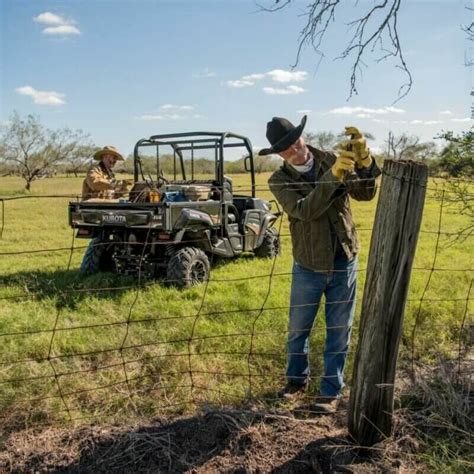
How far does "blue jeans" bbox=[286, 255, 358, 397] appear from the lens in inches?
117

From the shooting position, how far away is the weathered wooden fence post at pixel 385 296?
7.67 feet

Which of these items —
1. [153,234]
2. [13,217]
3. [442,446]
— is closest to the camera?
[442,446]

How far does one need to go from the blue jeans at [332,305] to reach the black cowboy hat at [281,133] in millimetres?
692

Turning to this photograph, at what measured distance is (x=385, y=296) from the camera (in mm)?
2406

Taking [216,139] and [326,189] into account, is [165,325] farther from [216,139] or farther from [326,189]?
[216,139]

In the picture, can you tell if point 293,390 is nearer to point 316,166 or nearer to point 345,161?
point 316,166

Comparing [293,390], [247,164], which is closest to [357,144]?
[293,390]

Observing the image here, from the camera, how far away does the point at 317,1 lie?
3924mm

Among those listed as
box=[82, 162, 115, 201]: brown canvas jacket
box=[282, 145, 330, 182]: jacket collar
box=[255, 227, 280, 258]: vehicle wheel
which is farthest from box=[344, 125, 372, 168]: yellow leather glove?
box=[255, 227, 280, 258]: vehicle wheel

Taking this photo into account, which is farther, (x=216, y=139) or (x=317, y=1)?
(x=216, y=139)

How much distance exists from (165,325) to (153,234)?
1826 millimetres

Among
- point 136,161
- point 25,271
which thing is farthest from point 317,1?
point 25,271

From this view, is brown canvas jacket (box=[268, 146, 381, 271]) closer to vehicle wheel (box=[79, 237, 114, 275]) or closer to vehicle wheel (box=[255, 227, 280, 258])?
vehicle wheel (box=[79, 237, 114, 275])

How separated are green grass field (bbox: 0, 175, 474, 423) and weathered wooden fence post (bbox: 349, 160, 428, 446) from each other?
69 cm
